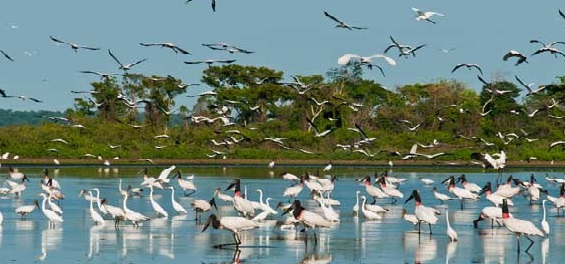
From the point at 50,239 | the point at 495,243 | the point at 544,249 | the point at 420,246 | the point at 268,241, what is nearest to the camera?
the point at 544,249

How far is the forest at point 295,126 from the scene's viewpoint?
233 ft

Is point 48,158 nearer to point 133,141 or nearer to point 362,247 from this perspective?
point 133,141

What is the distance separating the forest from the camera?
70938 millimetres

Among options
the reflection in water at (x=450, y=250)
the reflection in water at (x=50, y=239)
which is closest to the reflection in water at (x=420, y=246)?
the reflection in water at (x=450, y=250)

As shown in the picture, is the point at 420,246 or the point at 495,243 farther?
the point at 495,243

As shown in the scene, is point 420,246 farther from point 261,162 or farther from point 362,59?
point 261,162

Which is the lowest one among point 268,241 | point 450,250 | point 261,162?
point 450,250

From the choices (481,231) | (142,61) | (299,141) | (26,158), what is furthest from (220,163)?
(481,231)

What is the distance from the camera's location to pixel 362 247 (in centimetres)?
2216

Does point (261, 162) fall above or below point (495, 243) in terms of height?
above

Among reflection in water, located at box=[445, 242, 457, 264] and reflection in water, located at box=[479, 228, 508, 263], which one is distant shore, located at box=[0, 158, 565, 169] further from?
reflection in water, located at box=[445, 242, 457, 264]

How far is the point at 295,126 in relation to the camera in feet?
261

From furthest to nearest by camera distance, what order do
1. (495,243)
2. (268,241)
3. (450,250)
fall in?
(268,241) → (495,243) → (450,250)

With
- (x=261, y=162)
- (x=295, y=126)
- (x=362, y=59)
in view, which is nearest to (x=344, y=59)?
(x=362, y=59)
